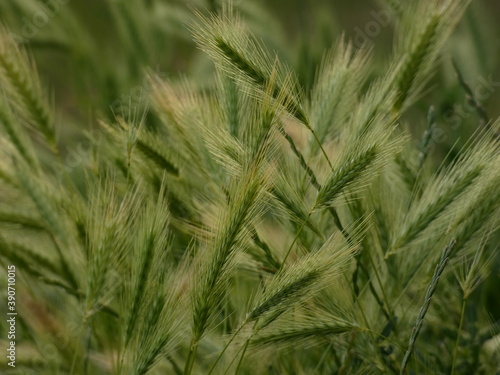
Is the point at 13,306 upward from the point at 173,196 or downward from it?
downward

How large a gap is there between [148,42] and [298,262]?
0.63 m

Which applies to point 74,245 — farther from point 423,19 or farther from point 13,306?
point 423,19

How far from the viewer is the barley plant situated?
Answer: 0.59 metres

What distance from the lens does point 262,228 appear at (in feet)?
2.40

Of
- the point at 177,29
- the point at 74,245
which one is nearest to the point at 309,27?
the point at 177,29

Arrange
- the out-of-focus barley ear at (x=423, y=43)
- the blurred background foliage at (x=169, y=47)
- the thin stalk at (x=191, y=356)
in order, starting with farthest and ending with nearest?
the blurred background foliage at (x=169, y=47) → the out-of-focus barley ear at (x=423, y=43) → the thin stalk at (x=191, y=356)

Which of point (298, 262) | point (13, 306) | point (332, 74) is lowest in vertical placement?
point (13, 306)

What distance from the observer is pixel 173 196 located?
0.75 metres

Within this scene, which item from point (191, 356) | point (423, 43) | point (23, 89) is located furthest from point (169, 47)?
point (191, 356)

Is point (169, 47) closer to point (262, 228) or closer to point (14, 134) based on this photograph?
point (14, 134)

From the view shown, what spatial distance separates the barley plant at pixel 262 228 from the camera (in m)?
0.59

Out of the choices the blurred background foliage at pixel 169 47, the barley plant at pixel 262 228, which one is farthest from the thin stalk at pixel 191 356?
the blurred background foliage at pixel 169 47

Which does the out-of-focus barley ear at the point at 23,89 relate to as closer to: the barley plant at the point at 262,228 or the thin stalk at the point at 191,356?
the barley plant at the point at 262,228

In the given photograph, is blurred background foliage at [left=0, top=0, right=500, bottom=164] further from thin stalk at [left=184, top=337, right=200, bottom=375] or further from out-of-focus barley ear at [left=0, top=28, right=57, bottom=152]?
thin stalk at [left=184, top=337, right=200, bottom=375]
